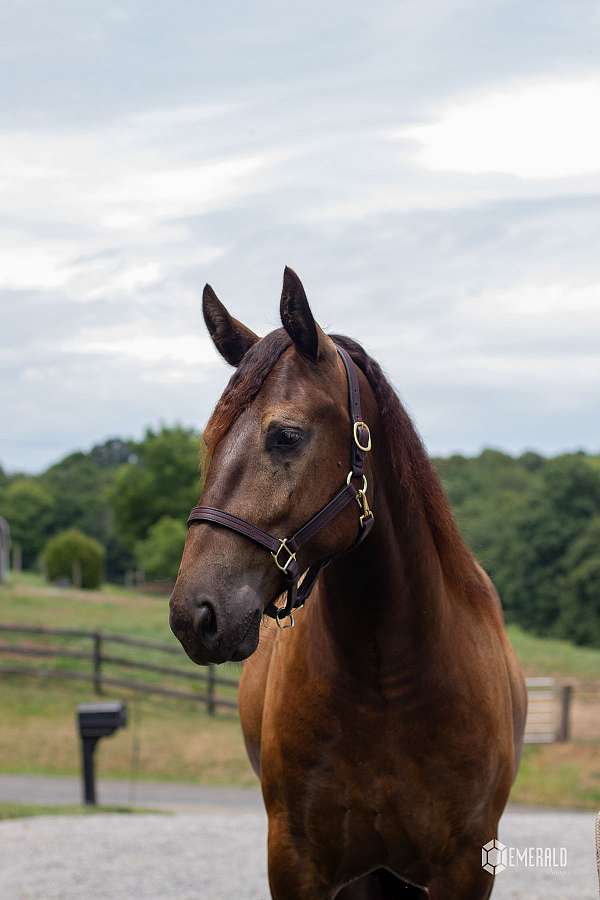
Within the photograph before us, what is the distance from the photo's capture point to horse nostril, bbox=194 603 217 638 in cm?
268

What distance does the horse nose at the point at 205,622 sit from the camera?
268cm

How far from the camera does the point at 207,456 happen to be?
306 cm

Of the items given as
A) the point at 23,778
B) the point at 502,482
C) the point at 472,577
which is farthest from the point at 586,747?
the point at 502,482

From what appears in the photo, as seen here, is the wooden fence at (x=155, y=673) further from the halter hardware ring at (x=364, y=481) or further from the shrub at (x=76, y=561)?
the shrub at (x=76, y=561)

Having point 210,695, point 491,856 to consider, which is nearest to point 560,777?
point 210,695

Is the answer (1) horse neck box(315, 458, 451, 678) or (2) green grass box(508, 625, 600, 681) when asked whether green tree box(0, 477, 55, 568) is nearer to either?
(2) green grass box(508, 625, 600, 681)

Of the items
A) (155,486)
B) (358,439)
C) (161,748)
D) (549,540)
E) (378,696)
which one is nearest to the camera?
(358,439)

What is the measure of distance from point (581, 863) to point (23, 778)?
942 cm

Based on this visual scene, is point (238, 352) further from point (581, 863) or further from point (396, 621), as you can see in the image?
point (581, 863)

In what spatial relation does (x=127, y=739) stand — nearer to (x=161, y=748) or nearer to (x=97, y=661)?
(x=161, y=748)

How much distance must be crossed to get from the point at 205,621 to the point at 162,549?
5721 centimetres

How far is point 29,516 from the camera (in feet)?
239

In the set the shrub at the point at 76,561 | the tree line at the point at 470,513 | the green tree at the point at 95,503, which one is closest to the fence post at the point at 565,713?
the tree line at the point at 470,513

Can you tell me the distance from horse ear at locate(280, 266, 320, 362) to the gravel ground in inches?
235
